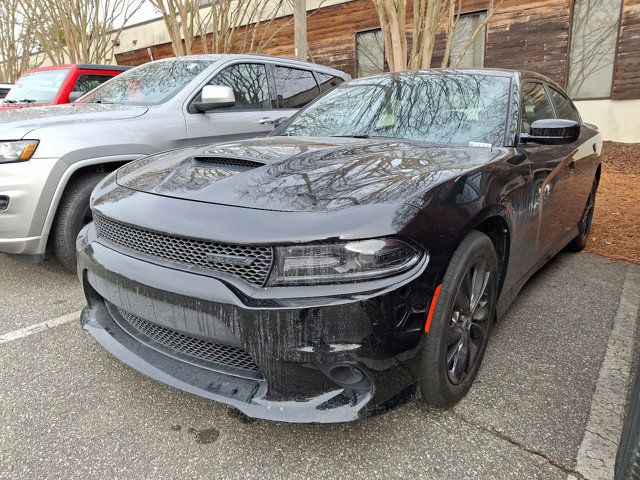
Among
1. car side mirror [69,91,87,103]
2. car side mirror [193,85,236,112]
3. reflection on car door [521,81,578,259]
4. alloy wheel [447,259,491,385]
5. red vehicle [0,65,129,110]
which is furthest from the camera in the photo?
red vehicle [0,65,129,110]

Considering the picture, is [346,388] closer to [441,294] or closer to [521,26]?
[441,294]

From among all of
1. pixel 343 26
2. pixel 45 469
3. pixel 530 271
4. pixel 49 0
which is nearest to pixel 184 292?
pixel 45 469

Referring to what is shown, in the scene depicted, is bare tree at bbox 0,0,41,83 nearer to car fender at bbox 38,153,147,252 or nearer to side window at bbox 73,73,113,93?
side window at bbox 73,73,113,93

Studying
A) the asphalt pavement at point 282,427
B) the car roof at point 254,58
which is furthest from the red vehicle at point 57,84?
the asphalt pavement at point 282,427

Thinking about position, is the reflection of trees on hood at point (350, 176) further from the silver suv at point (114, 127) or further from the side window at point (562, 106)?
the silver suv at point (114, 127)

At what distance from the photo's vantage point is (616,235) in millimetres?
5105

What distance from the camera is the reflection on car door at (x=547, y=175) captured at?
2.76m

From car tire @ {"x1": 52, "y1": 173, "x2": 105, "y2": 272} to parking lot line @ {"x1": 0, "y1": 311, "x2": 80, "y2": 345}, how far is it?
0.56 metres

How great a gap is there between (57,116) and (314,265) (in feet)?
9.57

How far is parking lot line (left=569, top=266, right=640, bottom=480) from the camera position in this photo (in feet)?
6.08

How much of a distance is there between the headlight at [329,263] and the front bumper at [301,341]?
67mm

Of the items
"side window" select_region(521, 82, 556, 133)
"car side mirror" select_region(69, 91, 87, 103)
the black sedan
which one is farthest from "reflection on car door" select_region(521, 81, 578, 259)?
"car side mirror" select_region(69, 91, 87, 103)

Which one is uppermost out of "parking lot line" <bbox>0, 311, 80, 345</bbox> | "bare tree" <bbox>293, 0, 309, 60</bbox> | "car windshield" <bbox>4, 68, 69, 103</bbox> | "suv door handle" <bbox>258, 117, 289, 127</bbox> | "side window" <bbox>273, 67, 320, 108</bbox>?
"bare tree" <bbox>293, 0, 309, 60</bbox>

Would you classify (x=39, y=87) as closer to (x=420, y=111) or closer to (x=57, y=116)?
(x=57, y=116)
